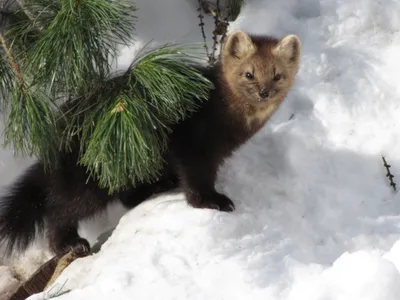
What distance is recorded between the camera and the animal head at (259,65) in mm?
2818

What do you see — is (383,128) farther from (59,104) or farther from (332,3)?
(59,104)

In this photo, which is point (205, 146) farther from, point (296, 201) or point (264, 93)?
point (296, 201)

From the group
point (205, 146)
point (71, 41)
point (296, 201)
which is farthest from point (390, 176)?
point (71, 41)

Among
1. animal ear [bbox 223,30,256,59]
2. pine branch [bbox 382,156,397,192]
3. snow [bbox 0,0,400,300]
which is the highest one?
animal ear [bbox 223,30,256,59]

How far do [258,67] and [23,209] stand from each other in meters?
1.30

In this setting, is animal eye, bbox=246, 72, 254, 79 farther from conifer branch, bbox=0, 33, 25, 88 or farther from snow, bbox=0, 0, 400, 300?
conifer branch, bbox=0, 33, 25, 88

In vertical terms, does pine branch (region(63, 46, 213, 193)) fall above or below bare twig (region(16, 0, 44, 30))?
below

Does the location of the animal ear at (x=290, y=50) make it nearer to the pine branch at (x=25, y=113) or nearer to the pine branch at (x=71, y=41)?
the pine branch at (x=71, y=41)

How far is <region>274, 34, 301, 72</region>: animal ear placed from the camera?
2.86m

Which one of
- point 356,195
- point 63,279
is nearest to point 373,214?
point 356,195

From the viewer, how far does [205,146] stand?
9.68ft

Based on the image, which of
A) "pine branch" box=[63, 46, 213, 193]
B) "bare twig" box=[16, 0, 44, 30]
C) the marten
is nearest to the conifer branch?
"bare twig" box=[16, 0, 44, 30]

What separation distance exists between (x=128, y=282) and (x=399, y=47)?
2.15 meters

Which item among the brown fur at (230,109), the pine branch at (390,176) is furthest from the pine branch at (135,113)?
the pine branch at (390,176)
